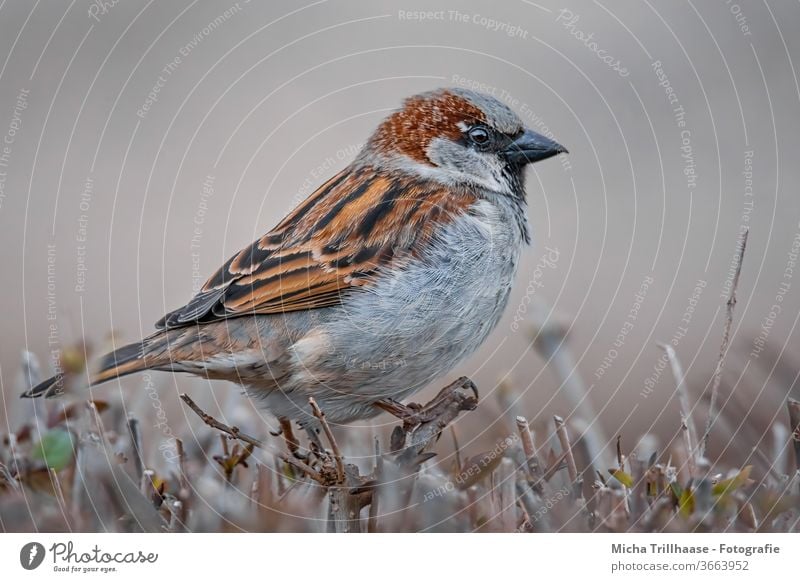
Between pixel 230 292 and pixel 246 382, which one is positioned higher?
pixel 230 292

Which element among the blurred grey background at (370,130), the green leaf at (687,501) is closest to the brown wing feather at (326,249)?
the blurred grey background at (370,130)

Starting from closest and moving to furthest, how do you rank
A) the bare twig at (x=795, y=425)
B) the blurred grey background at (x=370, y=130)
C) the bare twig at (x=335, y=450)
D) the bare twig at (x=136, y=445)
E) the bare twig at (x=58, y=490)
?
the bare twig at (x=335, y=450) < the bare twig at (x=58, y=490) < the bare twig at (x=136, y=445) < the bare twig at (x=795, y=425) < the blurred grey background at (x=370, y=130)

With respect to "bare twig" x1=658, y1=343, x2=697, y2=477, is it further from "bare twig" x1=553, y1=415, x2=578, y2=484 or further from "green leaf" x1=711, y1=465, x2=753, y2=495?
"bare twig" x1=553, y1=415, x2=578, y2=484

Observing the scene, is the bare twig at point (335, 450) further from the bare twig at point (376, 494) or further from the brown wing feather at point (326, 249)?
the brown wing feather at point (326, 249)

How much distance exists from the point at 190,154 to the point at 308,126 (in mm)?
418

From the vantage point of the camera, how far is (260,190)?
3314 mm

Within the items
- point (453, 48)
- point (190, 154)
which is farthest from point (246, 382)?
point (453, 48)

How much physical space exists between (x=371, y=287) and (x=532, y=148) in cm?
77
